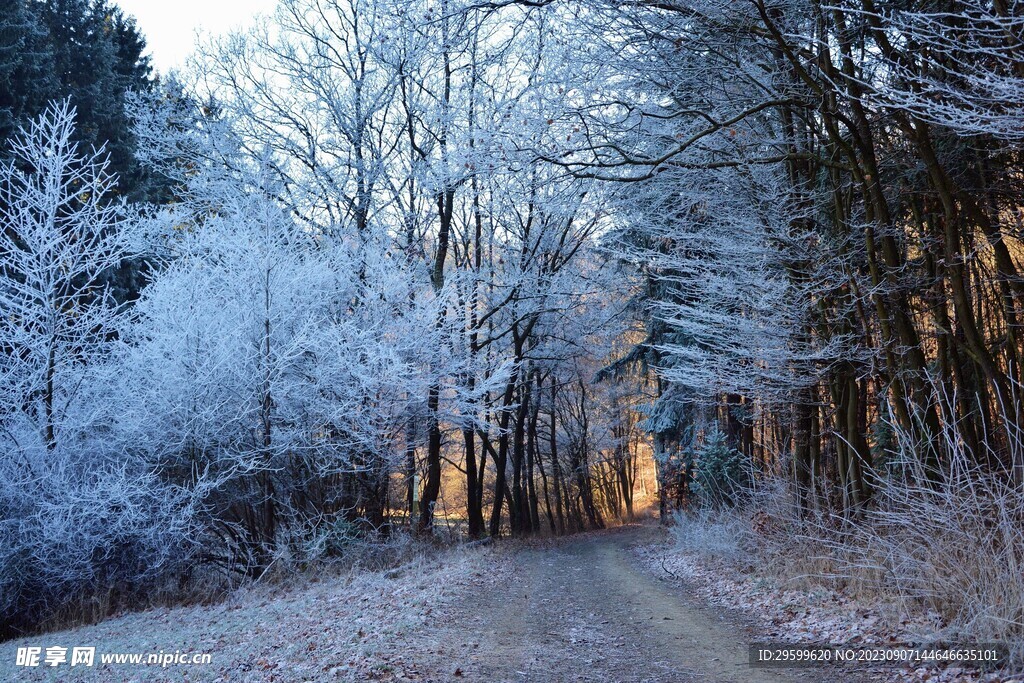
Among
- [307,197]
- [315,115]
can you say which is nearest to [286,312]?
[307,197]

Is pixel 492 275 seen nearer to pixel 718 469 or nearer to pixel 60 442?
pixel 718 469

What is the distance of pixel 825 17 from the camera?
7.71 metres

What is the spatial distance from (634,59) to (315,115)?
10.2 m

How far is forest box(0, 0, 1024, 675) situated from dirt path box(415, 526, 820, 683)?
1.57m

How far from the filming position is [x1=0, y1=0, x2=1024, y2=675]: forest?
6.89 m

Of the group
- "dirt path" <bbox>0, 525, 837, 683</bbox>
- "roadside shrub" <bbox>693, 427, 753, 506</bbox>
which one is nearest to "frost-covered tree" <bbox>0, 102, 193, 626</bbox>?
"dirt path" <bbox>0, 525, 837, 683</bbox>

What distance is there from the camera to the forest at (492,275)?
22.6 feet

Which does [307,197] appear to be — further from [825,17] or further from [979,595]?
[979,595]

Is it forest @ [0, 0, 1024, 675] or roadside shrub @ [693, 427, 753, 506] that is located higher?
forest @ [0, 0, 1024, 675]

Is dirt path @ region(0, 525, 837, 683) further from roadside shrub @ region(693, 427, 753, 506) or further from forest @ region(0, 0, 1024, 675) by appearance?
roadside shrub @ region(693, 427, 753, 506)

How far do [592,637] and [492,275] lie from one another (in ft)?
42.8

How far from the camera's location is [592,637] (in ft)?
21.4

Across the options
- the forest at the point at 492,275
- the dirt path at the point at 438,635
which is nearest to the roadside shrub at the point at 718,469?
the forest at the point at 492,275

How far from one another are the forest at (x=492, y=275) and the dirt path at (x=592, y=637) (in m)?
1.57
